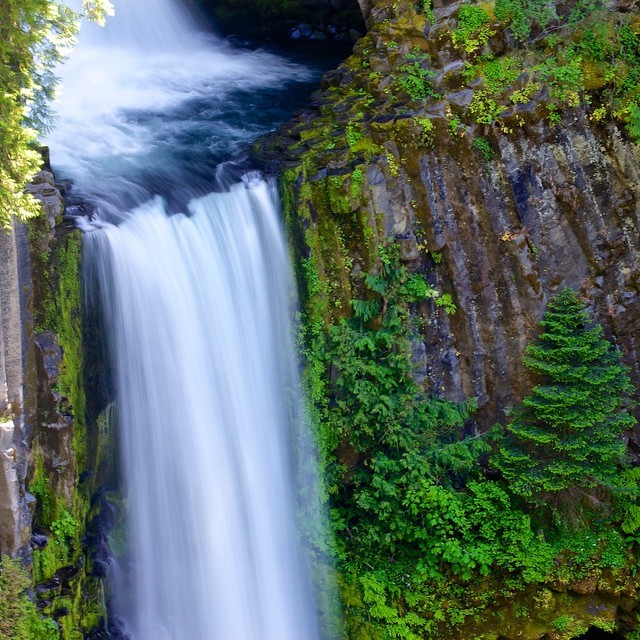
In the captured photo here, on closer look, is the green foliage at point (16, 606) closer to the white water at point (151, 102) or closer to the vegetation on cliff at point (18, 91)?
the vegetation on cliff at point (18, 91)

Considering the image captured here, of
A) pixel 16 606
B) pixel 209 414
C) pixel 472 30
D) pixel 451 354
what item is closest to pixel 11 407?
pixel 16 606

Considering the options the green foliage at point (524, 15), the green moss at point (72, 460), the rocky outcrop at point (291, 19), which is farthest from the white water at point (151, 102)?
the green foliage at point (524, 15)

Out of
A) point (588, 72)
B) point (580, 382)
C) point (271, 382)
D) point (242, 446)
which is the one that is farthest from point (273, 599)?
point (588, 72)

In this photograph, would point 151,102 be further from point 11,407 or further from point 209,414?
point 11,407

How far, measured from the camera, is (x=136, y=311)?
31.3ft

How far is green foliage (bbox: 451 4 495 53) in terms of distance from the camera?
1121 centimetres

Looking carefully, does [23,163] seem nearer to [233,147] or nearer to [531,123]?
[233,147]

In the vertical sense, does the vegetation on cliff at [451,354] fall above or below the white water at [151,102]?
below

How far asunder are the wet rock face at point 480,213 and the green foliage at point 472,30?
10cm

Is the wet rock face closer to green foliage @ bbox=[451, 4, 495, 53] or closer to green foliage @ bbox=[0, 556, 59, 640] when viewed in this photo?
green foliage @ bbox=[451, 4, 495, 53]

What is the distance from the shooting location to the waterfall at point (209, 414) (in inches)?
375

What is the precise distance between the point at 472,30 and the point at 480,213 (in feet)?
9.66

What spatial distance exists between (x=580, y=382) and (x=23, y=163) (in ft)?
26.6

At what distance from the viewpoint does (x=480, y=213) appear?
11.0 m
